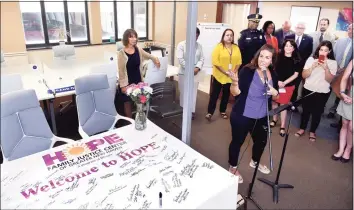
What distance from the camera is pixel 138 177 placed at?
5.49 ft

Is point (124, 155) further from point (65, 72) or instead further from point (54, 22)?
point (54, 22)

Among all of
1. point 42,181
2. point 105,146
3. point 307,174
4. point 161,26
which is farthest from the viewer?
point 161,26

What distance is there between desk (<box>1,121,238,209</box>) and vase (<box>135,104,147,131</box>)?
196mm

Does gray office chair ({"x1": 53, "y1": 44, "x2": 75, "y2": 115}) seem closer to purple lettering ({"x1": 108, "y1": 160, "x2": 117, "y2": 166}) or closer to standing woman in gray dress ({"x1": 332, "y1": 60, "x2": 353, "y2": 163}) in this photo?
purple lettering ({"x1": 108, "y1": 160, "x2": 117, "y2": 166})

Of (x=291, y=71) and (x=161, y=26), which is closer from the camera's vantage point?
(x=291, y=71)

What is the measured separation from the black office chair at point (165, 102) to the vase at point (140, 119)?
1141 millimetres

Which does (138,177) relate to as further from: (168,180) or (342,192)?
(342,192)

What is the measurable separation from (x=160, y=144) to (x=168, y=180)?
42 cm

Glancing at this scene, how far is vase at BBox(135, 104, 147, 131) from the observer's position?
85.1 inches

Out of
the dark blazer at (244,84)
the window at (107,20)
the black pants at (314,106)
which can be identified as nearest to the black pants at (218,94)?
the black pants at (314,106)

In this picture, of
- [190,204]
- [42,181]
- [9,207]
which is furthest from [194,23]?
[9,207]

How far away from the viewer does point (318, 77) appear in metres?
2.89

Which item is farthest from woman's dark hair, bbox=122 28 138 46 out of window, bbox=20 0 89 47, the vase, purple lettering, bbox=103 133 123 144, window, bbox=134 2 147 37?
window, bbox=134 2 147 37

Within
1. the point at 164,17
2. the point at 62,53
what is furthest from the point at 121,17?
the point at 62,53
